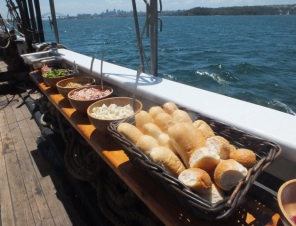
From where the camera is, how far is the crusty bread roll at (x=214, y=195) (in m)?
0.61

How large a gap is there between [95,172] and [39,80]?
1219 mm

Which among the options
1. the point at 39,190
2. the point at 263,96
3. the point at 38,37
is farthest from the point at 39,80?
the point at 263,96

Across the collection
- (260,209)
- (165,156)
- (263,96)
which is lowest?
(263,96)

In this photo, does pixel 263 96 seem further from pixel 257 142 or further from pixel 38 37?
pixel 257 142

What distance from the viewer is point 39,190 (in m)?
2.02

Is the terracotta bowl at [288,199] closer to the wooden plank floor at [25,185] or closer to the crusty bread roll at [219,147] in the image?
the crusty bread roll at [219,147]

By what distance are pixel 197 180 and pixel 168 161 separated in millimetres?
116

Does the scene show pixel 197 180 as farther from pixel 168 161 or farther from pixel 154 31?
pixel 154 31

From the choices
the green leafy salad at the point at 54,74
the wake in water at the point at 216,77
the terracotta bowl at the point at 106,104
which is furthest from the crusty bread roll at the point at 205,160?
the wake in water at the point at 216,77

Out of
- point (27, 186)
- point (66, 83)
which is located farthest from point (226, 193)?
point (27, 186)

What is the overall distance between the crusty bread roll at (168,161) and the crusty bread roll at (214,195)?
0.36ft

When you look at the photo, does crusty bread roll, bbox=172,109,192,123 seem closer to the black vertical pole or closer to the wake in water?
the black vertical pole

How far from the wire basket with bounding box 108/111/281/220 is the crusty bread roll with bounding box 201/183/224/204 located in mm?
19

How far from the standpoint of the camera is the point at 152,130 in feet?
2.84
